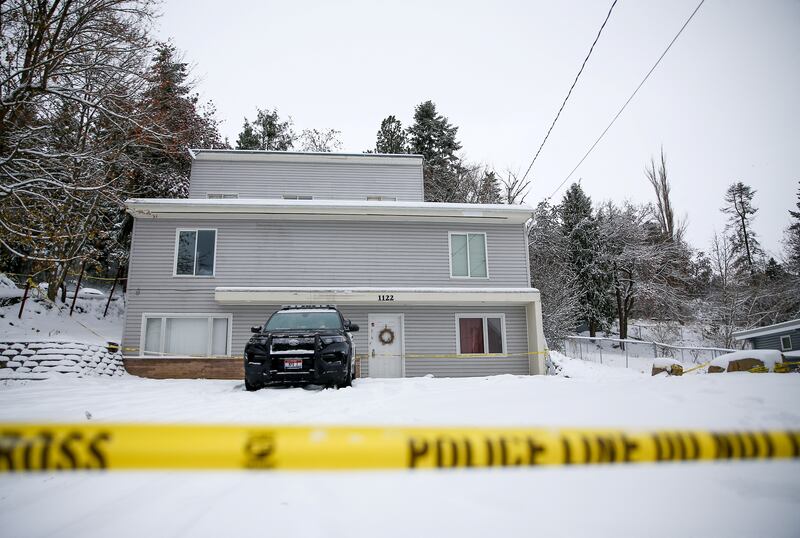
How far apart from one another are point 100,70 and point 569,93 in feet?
43.5

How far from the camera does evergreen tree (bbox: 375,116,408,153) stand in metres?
40.6

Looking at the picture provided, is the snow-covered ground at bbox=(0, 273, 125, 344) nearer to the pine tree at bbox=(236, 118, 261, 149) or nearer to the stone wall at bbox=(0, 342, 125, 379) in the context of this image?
→ the stone wall at bbox=(0, 342, 125, 379)

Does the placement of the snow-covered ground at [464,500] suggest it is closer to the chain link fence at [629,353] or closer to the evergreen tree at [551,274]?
the chain link fence at [629,353]

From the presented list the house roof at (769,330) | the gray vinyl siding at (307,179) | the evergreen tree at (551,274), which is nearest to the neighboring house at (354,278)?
the gray vinyl siding at (307,179)

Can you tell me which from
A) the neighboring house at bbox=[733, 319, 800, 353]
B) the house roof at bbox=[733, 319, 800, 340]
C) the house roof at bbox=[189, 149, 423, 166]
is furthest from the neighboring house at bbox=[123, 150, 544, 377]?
the neighboring house at bbox=[733, 319, 800, 353]

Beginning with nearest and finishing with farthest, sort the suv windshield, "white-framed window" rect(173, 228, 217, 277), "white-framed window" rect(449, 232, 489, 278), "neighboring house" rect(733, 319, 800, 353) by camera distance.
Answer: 1. the suv windshield
2. "white-framed window" rect(173, 228, 217, 277)
3. "white-framed window" rect(449, 232, 489, 278)
4. "neighboring house" rect(733, 319, 800, 353)

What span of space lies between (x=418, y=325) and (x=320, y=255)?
179 inches

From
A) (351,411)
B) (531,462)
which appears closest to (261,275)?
(351,411)

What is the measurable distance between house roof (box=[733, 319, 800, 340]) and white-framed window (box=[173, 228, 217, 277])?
2954 centimetres

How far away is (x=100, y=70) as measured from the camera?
39.6 feet

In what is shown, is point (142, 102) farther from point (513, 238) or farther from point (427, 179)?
point (427, 179)

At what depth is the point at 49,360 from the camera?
496 inches

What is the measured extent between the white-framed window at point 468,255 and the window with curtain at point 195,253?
9058 mm

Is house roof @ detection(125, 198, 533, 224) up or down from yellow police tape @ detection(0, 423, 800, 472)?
up
